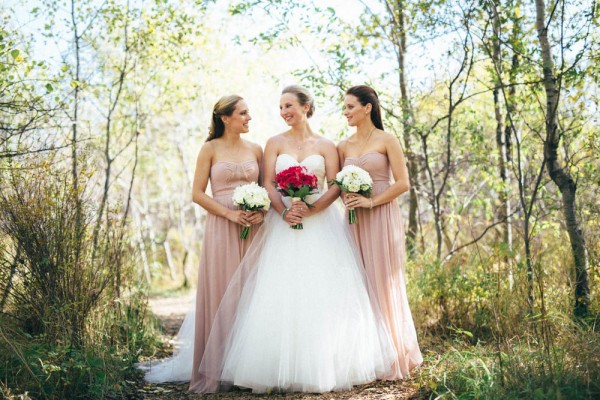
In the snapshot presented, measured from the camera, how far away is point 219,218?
505 centimetres

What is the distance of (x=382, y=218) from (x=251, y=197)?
1.23 m

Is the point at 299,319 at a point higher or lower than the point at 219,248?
lower

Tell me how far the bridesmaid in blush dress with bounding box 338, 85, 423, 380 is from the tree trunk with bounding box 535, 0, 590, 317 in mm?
1424

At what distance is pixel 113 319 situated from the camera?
219 inches

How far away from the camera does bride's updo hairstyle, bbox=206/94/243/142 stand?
511cm

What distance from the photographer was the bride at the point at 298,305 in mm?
4371

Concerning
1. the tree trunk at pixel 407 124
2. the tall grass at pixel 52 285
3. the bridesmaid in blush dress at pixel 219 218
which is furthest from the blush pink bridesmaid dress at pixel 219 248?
the tree trunk at pixel 407 124

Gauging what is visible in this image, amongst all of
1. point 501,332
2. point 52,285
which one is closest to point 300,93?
point 52,285

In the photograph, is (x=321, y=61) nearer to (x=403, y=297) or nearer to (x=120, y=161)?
(x=403, y=297)

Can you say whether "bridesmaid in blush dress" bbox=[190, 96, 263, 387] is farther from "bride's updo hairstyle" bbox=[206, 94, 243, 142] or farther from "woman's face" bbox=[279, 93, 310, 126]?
"woman's face" bbox=[279, 93, 310, 126]

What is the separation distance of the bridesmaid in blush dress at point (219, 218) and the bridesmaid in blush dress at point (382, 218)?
974mm

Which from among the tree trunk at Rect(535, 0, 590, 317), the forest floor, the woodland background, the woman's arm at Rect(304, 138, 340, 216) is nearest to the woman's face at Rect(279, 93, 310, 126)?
the woman's arm at Rect(304, 138, 340, 216)

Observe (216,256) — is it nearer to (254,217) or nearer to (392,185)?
(254,217)

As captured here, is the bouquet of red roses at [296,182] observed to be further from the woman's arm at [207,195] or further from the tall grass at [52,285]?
the tall grass at [52,285]
